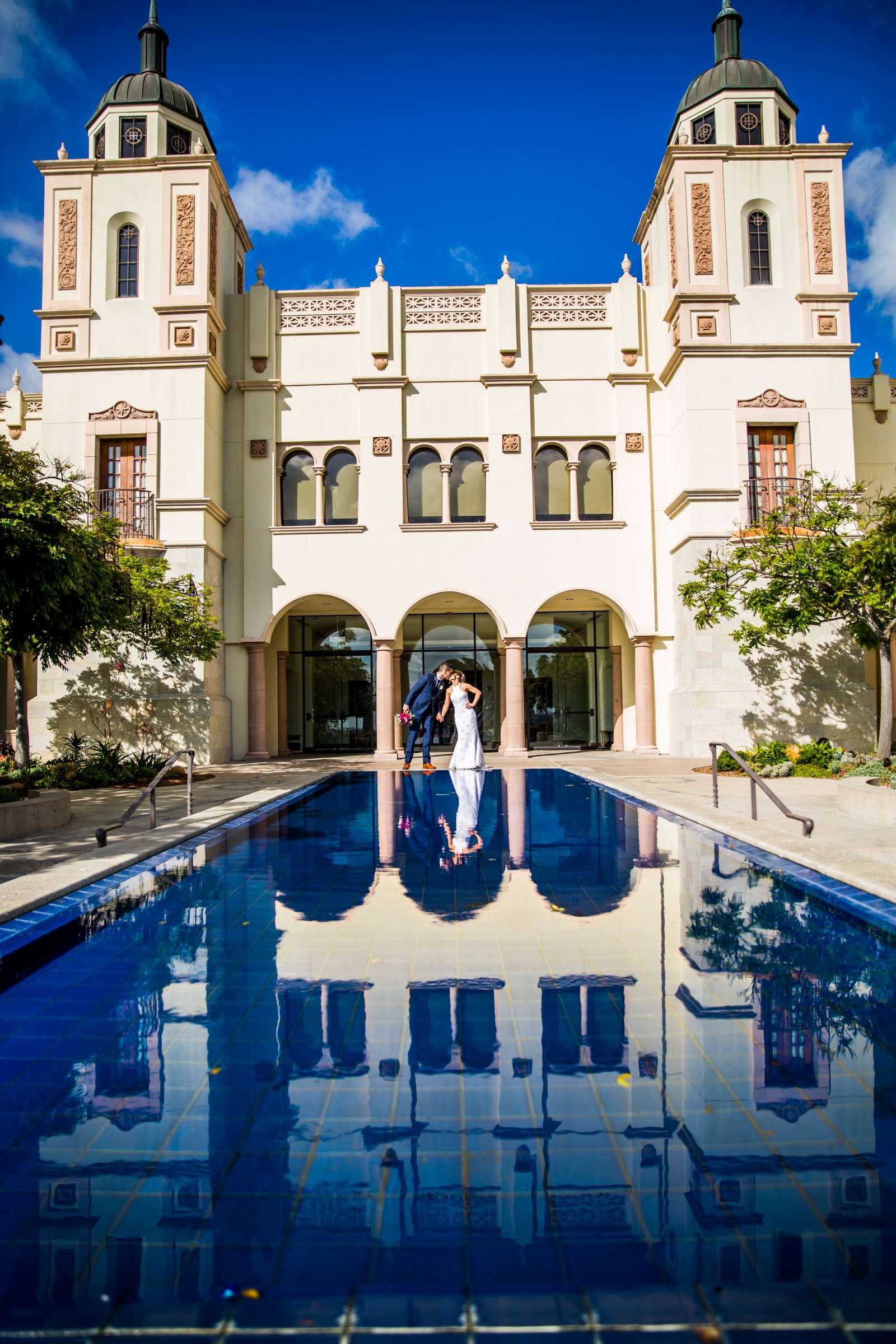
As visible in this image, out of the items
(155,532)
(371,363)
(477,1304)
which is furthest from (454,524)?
(477,1304)

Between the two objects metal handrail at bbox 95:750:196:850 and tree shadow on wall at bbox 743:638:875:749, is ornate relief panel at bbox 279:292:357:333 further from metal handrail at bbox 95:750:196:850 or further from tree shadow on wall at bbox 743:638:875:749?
metal handrail at bbox 95:750:196:850

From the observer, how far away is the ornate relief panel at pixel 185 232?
59.0 feet

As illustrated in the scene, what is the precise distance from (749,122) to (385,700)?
15.1 metres

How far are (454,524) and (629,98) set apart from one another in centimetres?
895

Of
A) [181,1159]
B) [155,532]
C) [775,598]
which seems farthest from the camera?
[155,532]

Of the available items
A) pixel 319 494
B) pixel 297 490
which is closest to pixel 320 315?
pixel 297 490

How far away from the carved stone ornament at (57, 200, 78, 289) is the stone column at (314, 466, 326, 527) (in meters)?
6.72

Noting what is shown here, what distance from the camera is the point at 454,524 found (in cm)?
1881

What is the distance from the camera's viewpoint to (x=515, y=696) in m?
19.0

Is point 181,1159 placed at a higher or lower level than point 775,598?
lower

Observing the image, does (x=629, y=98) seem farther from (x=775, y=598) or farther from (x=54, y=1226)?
(x=54, y=1226)

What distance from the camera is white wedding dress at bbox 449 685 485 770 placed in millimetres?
13773

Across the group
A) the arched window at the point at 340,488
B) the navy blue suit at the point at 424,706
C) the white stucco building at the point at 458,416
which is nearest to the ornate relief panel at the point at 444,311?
the white stucco building at the point at 458,416

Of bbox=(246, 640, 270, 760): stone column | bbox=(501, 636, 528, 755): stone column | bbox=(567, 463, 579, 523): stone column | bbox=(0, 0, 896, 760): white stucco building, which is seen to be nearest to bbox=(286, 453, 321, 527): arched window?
bbox=(0, 0, 896, 760): white stucco building
